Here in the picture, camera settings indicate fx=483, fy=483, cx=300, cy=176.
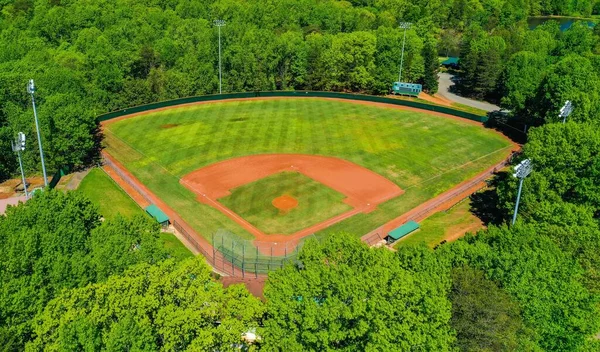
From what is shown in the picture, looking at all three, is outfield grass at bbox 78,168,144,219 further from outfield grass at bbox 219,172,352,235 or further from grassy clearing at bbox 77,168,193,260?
outfield grass at bbox 219,172,352,235

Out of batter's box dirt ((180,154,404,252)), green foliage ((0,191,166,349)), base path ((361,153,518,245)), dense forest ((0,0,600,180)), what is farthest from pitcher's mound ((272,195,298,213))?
dense forest ((0,0,600,180))

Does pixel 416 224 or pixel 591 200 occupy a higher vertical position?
pixel 591 200

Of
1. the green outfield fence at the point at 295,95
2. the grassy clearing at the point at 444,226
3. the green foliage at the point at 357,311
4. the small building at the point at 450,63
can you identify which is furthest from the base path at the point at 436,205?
the small building at the point at 450,63

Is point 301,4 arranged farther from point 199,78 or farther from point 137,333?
point 137,333

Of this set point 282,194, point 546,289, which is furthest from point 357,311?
point 282,194

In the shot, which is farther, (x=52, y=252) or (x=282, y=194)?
(x=282, y=194)

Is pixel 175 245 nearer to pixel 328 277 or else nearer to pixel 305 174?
pixel 305 174

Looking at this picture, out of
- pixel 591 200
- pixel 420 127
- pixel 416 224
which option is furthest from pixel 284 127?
pixel 591 200
